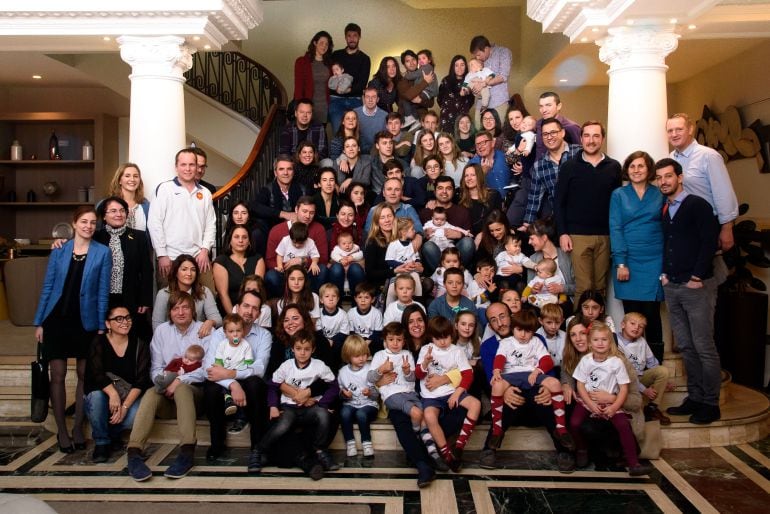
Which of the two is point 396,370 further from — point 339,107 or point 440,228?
point 339,107

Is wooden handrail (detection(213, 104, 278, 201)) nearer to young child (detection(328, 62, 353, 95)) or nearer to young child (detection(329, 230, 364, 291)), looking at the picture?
young child (detection(328, 62, 353, 95))

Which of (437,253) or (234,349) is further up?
(437,253)

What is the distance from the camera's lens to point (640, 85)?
18.1 ft

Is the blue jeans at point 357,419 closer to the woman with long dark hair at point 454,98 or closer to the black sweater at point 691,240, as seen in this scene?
the black sweater at point 691,240

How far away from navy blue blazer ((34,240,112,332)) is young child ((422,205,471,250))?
7.94 feet

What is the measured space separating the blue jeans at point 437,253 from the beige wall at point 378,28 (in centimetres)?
597

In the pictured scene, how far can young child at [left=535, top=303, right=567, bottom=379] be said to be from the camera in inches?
192

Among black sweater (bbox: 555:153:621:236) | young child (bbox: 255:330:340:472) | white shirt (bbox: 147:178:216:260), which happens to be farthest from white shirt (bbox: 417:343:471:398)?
white shirt (bbox: 147:178:216:260)

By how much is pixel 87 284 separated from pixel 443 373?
2.35m

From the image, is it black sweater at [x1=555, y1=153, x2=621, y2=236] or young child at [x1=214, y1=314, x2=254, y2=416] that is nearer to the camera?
young child at [x1=214, y1=314, x2=254, y2=416]

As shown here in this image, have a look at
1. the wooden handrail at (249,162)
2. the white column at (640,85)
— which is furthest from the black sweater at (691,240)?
the wooden handrail at (249,162)

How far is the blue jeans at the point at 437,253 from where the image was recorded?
5684mm

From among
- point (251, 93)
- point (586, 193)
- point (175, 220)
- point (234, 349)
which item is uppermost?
point (251, 93)

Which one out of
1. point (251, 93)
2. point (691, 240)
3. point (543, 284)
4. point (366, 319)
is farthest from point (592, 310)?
point (251, 93)
